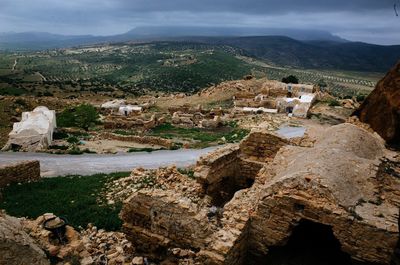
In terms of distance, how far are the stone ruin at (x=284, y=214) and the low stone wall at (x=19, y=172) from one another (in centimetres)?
973

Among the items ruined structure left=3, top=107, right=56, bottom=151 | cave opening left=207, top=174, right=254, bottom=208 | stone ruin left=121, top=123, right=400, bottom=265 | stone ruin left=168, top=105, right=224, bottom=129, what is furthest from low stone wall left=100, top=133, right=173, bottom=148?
stone ruin left=121, top=123, right=400, bottom=265

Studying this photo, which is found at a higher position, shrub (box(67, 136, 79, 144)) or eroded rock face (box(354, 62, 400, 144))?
eroded rock face (box(354, 62, 400, 144))

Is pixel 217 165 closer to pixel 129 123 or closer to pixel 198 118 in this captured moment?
pixel 129 123

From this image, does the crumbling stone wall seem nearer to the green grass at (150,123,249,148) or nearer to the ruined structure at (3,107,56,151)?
the green grass at (150,123,249,148)

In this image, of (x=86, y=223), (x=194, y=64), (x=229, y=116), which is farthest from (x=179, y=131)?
(x=194, y=64)

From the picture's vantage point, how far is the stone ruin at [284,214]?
8.46 meters

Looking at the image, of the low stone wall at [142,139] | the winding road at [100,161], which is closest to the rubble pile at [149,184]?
the winding road at [100,161]

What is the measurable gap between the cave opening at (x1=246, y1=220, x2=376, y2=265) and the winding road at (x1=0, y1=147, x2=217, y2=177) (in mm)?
13644

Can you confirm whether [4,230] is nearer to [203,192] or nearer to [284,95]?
[203,192]

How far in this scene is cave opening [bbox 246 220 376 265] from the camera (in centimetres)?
953

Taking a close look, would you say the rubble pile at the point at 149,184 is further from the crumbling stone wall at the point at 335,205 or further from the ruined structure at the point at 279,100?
the ruined structure at the point at 279,100

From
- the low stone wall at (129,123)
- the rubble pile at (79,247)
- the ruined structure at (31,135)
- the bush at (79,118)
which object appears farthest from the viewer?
the low stone wall at (129,123)

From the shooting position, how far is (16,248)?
305 inches

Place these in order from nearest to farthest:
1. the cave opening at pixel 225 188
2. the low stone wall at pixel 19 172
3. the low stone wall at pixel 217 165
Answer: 1. the low stone wall at pixel 217 165
2. the cave opening at pixel 225 188
3. the low stone wall at pixel 19 172
